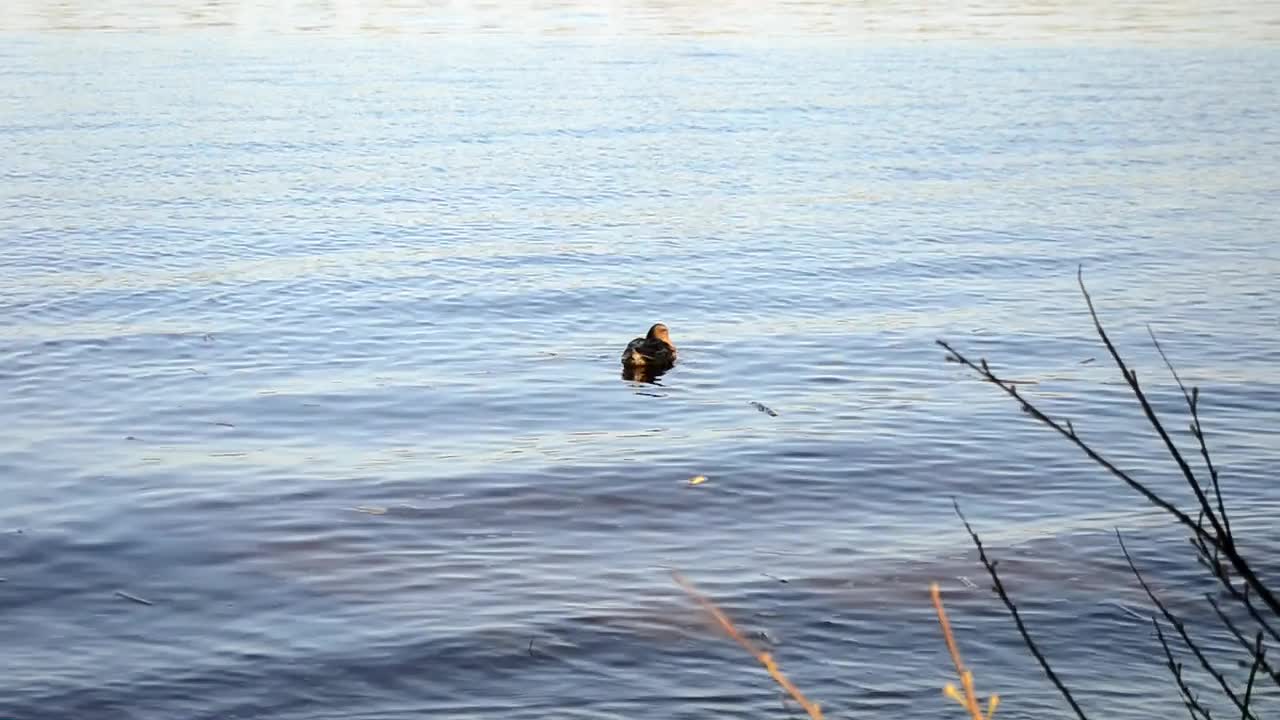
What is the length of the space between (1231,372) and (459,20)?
154 feet

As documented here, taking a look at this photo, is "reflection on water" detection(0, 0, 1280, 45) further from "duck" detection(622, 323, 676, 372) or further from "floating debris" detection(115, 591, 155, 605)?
"floating debris" detection(115, 591, 155, 605)

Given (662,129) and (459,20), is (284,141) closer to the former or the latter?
(662,129)

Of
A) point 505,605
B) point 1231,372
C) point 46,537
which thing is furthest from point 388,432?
point 1231,372

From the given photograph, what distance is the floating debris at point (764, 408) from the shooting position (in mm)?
14562

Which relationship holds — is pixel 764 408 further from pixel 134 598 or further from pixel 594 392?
pixel 134 598

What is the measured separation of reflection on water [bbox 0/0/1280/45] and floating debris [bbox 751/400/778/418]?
122 ft

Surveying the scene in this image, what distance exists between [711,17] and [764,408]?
47.9 meters

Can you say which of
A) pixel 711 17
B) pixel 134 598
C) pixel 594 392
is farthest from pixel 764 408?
pixel 711 17

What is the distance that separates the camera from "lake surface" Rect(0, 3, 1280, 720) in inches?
347

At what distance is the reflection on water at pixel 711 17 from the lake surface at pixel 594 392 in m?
16.5

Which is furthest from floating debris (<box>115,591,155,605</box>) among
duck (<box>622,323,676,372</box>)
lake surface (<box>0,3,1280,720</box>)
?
duck (<box>622,323,676,372</box>)

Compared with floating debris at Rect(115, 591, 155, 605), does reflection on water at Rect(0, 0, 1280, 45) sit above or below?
above

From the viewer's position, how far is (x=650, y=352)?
16094mm

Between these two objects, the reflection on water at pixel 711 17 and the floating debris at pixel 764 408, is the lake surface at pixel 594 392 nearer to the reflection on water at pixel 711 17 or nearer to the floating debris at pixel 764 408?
the floating debris at pixel 764 408
